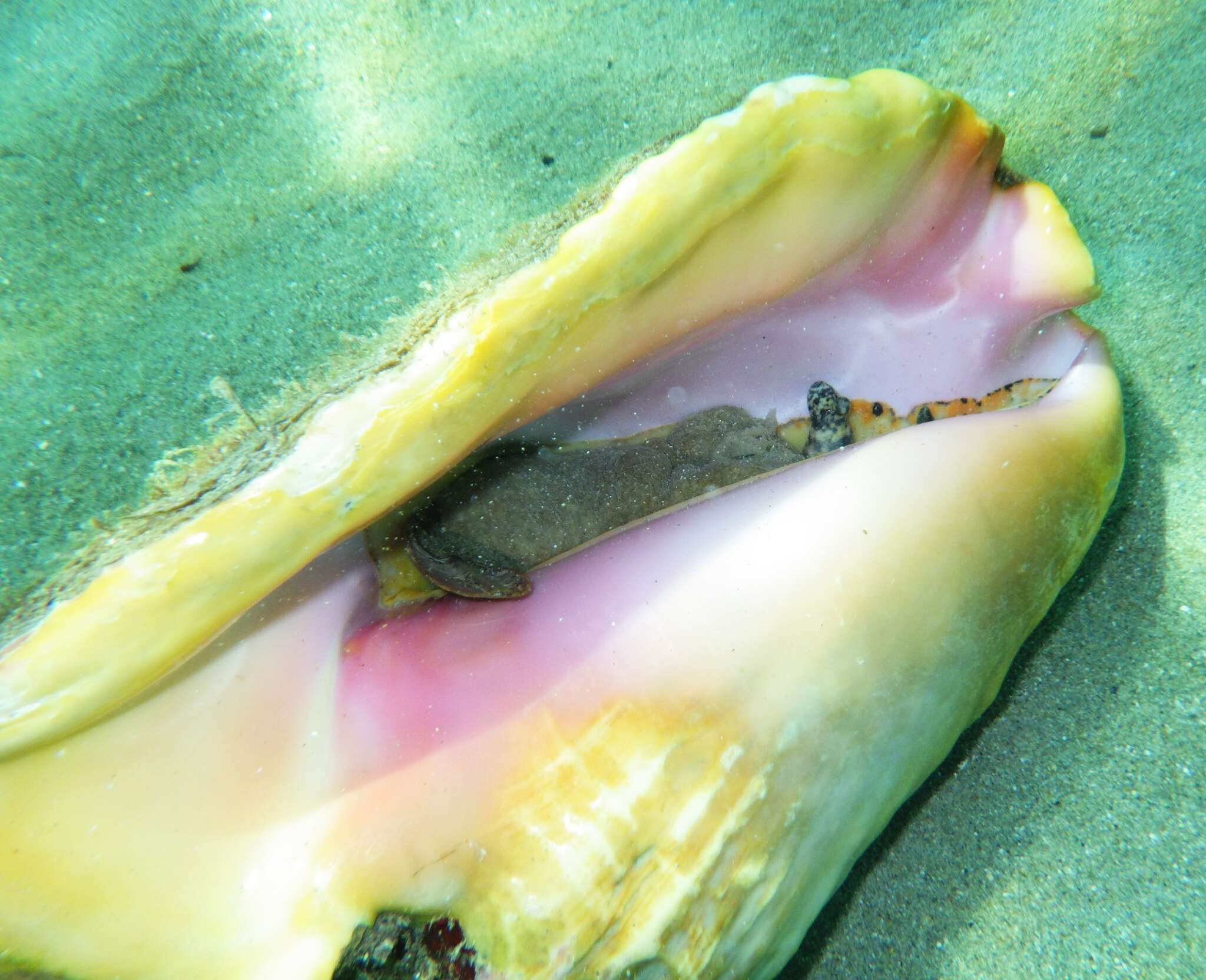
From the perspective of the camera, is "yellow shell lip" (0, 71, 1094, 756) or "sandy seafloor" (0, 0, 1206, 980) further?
"sandy seafloor" (0, 0, 1206, 980)

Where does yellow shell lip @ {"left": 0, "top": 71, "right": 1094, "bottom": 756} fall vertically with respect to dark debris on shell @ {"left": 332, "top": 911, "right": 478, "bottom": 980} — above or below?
above

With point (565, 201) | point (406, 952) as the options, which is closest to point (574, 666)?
point (406, 952)

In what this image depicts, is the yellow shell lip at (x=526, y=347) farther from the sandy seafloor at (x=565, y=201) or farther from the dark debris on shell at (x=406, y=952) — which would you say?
the sandy seafloor at (x=565, y=201)

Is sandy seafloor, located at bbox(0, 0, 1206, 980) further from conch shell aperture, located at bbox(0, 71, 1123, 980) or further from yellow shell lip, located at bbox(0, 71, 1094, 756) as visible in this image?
yellow shell lip, located at bbox(0, 71, 1094, 756)

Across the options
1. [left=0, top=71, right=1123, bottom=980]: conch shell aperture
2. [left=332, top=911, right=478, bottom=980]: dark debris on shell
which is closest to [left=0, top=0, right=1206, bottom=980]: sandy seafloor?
[left=0, top=71, right=1123, bottom=980]: conch shell aperture

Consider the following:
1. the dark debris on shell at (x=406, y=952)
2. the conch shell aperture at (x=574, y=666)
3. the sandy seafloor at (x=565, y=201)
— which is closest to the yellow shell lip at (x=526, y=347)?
the conch shell aperture at (x=574, y=666)

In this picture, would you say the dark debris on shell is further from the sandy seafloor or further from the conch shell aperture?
the sandy seafloor
